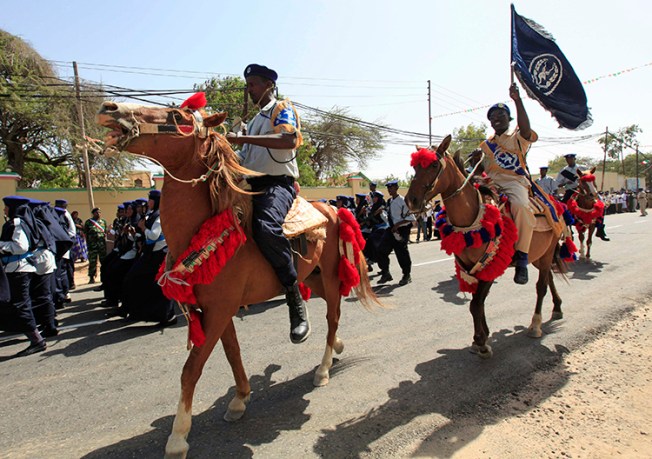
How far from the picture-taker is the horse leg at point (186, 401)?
110 inches

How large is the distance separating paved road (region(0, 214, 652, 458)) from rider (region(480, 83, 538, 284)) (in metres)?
1.21

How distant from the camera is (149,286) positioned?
256 inches

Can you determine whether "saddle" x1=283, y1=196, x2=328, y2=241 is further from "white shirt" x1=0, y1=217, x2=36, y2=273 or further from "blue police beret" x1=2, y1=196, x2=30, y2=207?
"blue police beret" x1=2, y1=196, x2=30, y2=207

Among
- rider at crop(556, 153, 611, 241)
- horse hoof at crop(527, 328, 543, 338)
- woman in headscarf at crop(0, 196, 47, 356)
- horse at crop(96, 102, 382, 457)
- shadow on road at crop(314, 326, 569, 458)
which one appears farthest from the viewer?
rider at crop(556, 153, 611, 241)

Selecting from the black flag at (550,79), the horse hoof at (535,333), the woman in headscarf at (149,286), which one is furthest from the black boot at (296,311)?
the black flag at (550,79)

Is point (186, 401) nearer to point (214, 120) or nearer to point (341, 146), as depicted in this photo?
point (214, 120)

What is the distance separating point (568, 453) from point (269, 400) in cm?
240

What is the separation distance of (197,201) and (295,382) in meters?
2.15

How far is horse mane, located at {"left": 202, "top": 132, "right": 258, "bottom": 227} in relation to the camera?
305cm

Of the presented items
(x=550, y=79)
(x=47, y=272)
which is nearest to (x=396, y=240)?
(x=550, y=79)

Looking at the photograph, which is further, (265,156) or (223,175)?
(265,156)

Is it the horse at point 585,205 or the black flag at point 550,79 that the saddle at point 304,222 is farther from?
the horse at point 585,205

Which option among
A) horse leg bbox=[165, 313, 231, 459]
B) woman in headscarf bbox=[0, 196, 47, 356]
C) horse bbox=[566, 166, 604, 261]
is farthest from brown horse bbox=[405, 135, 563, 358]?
horse bbox=[566, 166, 604, 261]

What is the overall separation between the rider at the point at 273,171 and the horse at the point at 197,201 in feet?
0.43
